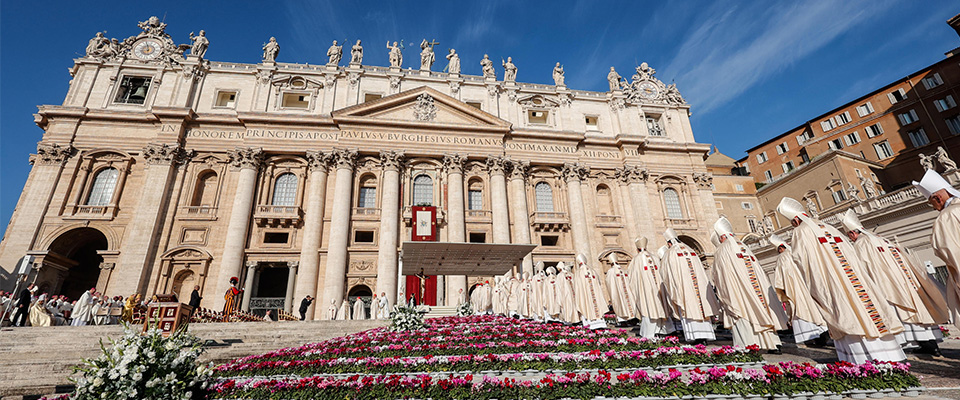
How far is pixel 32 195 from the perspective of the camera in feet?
75.3

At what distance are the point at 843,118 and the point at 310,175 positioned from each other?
154 feet

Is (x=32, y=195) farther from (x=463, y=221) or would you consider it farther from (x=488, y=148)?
(x=488, y=148)

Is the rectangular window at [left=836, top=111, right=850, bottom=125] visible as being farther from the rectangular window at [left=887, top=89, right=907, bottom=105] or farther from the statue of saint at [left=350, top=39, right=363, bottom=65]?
the statue of saint at [left=350, top=39, right=363, bottom=65]

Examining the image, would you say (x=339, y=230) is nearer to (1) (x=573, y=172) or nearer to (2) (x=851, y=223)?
(1) (x=573, y=172)

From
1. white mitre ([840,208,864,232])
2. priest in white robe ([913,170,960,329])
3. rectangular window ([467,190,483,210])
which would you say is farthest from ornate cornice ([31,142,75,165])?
priest in white robe ([913,170,960,329])

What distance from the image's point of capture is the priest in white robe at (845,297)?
5367 millimetres

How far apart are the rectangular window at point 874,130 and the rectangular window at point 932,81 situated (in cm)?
400

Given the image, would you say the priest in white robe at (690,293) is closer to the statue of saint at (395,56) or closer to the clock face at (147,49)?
the statue of saint at (395,56)

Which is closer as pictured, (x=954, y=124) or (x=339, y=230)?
(x=339, y=230)

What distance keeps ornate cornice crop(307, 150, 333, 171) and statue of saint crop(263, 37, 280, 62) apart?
30.5 feet

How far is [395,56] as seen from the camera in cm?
3147

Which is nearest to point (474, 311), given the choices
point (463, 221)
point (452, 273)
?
point (452, 273)

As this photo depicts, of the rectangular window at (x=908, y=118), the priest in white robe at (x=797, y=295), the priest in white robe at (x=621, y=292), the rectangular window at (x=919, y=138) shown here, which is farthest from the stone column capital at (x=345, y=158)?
the rectangular window at (x=908, y=118)

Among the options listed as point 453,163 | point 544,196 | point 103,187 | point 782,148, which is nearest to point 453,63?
point 453,163
